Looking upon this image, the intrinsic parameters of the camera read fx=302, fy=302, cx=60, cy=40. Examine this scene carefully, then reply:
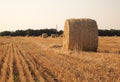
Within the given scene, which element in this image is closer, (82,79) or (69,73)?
(82,79)

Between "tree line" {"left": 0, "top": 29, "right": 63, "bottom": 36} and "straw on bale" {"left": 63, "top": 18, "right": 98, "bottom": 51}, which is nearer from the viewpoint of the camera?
"straw on bale" {"left": 63, "top": 18, "right": 98, "bottom": 51}

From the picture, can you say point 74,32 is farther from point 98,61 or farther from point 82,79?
point 82,79

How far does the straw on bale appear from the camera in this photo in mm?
18062

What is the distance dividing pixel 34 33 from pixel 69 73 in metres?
76.5

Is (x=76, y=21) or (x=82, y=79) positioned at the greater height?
(x=76, y=21)

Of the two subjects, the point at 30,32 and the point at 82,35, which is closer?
the point at 82,35

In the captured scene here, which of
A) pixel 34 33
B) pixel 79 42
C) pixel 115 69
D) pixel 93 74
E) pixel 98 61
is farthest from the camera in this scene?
pixel 34 33

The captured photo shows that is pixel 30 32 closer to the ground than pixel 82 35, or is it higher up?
closer to the ground

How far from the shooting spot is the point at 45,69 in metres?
11.3

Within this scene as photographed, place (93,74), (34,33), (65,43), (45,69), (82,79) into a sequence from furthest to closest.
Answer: (34,33) < (65,43) < (45,69) < (93,74) < (82,79)

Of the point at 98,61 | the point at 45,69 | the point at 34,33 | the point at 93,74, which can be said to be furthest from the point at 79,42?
the point at 34,33

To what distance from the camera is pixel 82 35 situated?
714 inches

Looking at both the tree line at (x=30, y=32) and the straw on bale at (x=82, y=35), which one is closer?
the straw on bale at (x=82, y=35)

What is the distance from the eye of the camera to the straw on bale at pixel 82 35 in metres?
18.1
